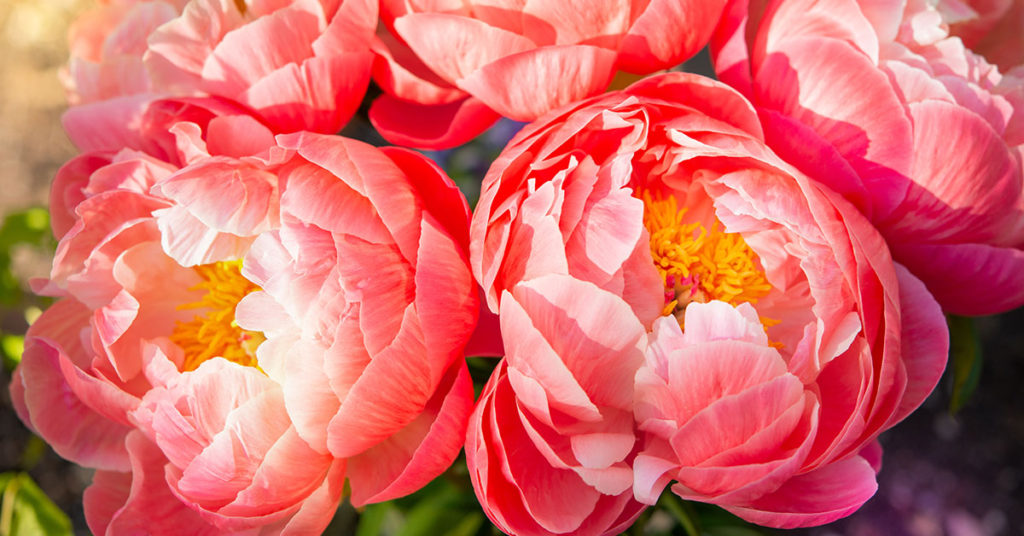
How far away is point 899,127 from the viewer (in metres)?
0.41

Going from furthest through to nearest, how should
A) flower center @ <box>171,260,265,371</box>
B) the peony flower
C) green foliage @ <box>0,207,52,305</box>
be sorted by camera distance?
1. green foliage @ <box>0,207,52,305</box>
2. flower center @ <box>171,260,265,371</box>
3. the peony flower

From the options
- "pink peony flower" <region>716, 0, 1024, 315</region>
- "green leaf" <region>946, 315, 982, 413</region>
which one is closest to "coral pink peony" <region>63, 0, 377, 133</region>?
"pink peony flower" <region>716, 0, 1024, 315</region>

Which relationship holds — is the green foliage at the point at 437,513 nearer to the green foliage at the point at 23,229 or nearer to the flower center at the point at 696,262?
the flower center at the point at 696,262

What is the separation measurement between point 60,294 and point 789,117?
44cm

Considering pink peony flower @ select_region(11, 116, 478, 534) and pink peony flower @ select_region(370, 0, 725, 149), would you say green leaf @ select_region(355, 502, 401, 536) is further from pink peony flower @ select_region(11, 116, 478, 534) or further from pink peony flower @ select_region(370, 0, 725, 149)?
pink peony flower @ select_region(370, 0, 725, 149)

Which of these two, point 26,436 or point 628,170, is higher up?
point 628,170

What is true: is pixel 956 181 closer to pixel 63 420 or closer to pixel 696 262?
pixel 696 262

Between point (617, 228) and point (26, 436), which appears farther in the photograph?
point (26, 436)

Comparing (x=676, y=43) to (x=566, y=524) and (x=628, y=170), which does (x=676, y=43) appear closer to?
(x=628, y=170)

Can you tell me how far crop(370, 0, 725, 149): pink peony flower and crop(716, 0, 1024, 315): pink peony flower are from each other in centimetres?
4

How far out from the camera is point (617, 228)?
43 cm

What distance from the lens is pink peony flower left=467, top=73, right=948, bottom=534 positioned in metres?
0.38

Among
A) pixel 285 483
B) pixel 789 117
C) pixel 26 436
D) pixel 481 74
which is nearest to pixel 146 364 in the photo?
pixel 285 483

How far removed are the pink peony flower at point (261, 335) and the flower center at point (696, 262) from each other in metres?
0.13
